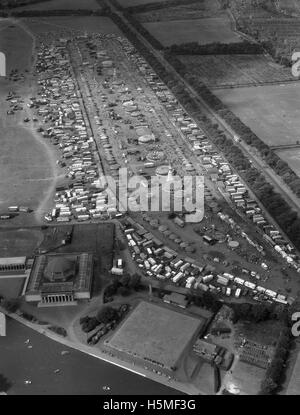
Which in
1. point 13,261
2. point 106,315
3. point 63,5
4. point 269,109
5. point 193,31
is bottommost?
point 13,261

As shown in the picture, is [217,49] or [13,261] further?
[217,49]

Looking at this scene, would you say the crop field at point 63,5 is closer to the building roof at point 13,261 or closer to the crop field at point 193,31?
the crop field at point 193,31

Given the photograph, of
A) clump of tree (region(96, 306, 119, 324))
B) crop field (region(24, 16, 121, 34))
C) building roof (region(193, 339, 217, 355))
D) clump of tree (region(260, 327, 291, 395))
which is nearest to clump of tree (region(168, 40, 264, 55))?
crop field (region(24, 16, 121, 34))

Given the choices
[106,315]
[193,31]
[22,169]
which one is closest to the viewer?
[106,315]

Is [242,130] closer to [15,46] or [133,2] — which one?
[15,46]

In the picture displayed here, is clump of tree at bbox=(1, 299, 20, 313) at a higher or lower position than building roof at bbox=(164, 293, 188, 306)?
lower

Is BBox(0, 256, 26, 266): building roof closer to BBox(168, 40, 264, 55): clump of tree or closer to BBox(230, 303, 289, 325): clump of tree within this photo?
BBox(230, 303, 289, 325): clump of tree

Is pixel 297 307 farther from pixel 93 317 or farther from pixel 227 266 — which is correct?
pixel 93 317

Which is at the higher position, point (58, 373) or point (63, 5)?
point (63, 5)

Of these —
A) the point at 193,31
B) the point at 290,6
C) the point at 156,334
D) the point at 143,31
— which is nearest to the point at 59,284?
the point at 156,334
